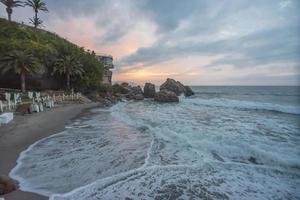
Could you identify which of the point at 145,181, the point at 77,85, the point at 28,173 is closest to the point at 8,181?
the point at 28,173

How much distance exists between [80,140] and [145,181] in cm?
667

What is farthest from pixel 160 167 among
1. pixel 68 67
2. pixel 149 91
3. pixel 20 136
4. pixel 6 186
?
pixel 149 91

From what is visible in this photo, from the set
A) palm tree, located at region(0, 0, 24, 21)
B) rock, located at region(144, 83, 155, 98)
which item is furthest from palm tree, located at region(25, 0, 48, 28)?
rock, located at region(144, 83, 155, 98)

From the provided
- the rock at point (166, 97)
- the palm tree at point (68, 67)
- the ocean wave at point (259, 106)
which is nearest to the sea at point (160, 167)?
the ocean wave at point (259, 106)

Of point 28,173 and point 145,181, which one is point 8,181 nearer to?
point 28,173

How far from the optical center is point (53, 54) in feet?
131

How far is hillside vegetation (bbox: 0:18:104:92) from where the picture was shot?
35094mm

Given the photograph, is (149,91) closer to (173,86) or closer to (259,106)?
(173,86)

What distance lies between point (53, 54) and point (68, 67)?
3.44 metres

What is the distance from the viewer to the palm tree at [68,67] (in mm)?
39344

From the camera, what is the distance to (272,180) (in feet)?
25.6

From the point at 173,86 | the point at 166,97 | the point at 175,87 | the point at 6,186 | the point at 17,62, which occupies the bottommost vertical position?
the point at 6,186

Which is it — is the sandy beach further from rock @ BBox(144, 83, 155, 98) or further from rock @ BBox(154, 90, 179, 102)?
rock @ BBox(144, 83, 155, 98)

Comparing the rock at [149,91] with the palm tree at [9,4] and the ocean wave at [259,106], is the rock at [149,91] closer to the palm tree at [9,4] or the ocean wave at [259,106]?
the ocean wave at [259,106]
